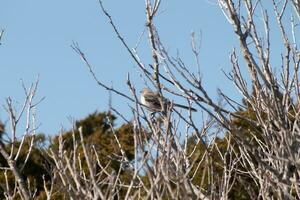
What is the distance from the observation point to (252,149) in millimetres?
4184

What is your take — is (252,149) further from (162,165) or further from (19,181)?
(19,181)

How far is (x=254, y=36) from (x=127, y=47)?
91cm

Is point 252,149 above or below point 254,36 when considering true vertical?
below

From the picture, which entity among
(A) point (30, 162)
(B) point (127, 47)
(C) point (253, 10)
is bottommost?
(B) point (127, 47)

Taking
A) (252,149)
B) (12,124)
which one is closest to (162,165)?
(252,149)

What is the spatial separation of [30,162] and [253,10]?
39.6 ft

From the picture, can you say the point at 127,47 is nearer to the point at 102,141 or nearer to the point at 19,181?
the point at 19,181

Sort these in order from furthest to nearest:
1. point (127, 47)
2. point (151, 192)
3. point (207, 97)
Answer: point (127, 47) < point (207, 97) < point (151, 192)

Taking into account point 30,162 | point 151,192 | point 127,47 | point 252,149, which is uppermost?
point 30,162

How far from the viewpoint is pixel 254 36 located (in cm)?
535

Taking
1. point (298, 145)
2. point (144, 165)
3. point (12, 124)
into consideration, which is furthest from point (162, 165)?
point (12, 124)

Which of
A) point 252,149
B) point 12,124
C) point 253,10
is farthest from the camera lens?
point 12,124

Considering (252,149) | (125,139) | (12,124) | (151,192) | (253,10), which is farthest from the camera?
(125,139)

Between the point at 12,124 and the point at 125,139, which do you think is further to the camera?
the point at 125,139
